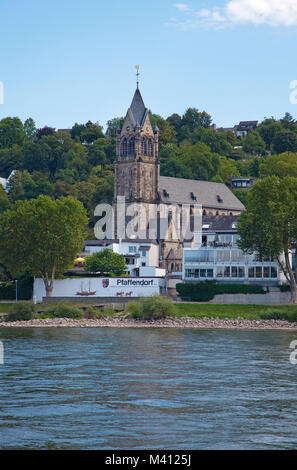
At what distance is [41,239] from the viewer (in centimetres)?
9325

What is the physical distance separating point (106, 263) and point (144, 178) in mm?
44711

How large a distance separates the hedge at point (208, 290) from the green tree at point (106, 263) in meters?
9.58

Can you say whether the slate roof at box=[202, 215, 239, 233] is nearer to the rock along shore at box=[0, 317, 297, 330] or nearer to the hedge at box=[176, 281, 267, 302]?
the hedge at box=[176, 281, 267, 302]

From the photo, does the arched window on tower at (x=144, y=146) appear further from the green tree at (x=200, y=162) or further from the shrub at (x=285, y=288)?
the shrub at (x=285, y=288)

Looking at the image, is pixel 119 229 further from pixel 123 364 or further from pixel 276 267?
pixel 123 364

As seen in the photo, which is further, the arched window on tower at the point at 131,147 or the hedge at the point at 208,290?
the arched window on tower at the point at 131,147

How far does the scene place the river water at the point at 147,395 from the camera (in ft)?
90.1

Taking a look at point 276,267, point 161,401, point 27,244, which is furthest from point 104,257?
point 161,401

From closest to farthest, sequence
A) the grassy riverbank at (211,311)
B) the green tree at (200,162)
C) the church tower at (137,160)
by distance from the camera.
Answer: the grassy riverbank at (211,311)
the church tower at (137,160)
the green tree at (200,162)

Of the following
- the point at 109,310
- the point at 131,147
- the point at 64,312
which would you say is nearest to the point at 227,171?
the point at 131,147

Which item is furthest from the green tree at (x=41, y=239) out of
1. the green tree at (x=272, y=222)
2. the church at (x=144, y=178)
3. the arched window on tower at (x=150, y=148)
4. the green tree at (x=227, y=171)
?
the green tree at (x=227, y=171)

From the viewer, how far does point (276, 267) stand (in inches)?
3757

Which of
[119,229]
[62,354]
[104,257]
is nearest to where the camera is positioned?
[62,354]

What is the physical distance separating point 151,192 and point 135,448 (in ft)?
386
